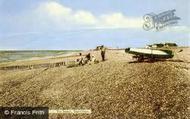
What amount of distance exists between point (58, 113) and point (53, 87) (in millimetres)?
5568

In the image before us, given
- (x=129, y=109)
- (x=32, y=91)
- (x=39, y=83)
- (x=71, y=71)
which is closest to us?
(x=129, y=109)

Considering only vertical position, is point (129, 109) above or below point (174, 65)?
below

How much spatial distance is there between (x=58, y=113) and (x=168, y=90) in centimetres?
772

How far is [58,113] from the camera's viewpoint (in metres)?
26.4

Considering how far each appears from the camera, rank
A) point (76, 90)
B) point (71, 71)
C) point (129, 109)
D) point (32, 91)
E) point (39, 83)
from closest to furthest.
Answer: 1. point (129, 109)
2. point (76, 90)
3. point (32, 91)
4. point (39, 83)
5. point (71, 71)

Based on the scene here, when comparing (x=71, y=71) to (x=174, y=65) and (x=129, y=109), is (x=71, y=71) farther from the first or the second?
(x=129, y=109)

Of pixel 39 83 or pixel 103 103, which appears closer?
pixel 103 103

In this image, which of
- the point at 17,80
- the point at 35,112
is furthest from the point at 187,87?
the point at 17,80

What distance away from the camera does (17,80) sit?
120 ft

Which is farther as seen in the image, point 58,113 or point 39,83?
point 39,83

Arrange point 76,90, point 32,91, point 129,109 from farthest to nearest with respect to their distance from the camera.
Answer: point 32,91 < point 76,90 < point 129,109

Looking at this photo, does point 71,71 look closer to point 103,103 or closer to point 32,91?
point 32,91

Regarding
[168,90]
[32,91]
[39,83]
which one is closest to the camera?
[168,90]

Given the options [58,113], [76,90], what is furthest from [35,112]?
[76,90]
